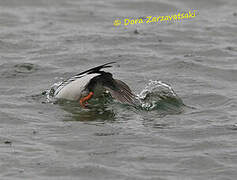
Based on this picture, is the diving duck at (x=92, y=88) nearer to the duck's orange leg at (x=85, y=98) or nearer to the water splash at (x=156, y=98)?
the duck's orange leg at (x=85, y=98)

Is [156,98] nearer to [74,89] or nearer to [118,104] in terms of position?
[118,104]

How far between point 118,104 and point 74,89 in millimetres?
714

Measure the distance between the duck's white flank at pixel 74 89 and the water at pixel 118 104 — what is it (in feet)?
0.49

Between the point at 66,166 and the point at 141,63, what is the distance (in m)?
5.22

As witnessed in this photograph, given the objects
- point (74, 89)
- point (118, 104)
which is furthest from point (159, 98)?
point (74, 89)

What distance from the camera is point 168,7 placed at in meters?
15.8

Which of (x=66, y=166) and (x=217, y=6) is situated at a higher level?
(x=217, y=6)

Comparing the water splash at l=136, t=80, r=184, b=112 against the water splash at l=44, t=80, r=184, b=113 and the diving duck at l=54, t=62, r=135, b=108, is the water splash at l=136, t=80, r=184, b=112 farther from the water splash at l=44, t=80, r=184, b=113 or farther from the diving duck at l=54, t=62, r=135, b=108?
the diving duck at l=54, t=62, r=135, b=108

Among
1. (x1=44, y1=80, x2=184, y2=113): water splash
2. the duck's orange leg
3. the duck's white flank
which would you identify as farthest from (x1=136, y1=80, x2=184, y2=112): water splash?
the duck's white flank

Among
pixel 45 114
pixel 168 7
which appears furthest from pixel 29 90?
pixel 168 7

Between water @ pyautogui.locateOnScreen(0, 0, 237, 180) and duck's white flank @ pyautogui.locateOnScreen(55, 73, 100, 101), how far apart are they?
0.15 meters

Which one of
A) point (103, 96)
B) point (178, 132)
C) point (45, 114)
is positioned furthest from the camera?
point (103, 96)

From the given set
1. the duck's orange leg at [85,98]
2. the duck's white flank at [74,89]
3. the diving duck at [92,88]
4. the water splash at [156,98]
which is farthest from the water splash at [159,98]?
the duck's white flank at [74,89]

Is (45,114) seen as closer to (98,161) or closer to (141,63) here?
(98,161)
